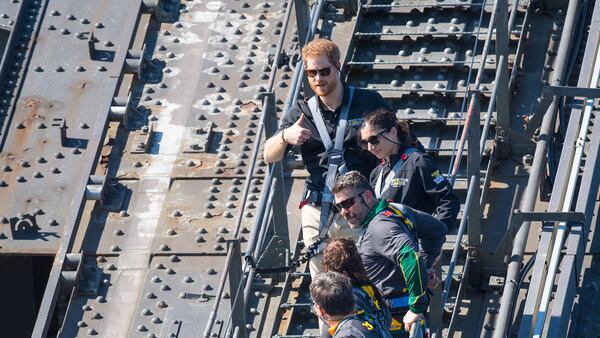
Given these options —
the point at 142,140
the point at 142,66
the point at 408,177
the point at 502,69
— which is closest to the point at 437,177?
the point at 408,177

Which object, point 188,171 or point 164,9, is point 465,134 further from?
point 164,9

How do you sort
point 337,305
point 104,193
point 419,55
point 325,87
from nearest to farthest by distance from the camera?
point 337,305, point 325,87, point 419,55, point 104,193

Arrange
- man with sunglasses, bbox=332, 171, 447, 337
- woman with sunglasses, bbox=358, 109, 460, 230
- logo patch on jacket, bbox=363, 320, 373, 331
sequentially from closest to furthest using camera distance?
logo patch on jacket, bbox=363, 320, 373, 331 < man with sunglasses, bbox=332, 171, 447, 337 < woman with sunglasses, bbox=358, 109, 460, 230

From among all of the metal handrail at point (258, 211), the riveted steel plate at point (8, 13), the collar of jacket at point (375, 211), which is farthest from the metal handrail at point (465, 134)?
the riveted steel plate at point (8, 13)

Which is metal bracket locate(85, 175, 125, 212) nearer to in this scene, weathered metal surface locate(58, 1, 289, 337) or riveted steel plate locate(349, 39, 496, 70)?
weathered metal surface locate(58, 1, 289, 337)

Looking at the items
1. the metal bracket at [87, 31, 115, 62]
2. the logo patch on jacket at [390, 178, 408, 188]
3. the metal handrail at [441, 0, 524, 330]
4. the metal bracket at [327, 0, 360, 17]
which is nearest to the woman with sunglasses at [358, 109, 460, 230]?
the logo patch on jacket at [390, 178, 408, 188]

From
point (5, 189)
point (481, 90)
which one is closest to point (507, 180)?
point (481, 90)
